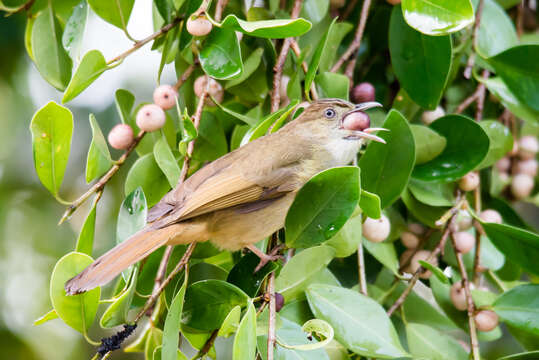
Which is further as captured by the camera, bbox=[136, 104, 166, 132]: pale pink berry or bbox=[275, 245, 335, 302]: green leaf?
bbox=[136, 104, 166, 132]: pale pink berry

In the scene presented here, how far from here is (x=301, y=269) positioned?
5.47 ft

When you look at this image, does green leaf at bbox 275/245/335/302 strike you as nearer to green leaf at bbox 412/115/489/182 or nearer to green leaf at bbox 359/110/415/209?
green leaf at bbox 359/110/415/209

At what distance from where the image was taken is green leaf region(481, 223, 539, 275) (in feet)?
5.60

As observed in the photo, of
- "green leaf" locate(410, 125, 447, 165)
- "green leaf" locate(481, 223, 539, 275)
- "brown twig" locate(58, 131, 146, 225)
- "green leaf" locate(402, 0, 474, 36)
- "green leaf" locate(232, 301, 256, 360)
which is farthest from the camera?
"green leaf" locate(410, 125, 447, 165)

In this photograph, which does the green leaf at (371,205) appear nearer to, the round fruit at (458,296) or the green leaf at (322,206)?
the green leaf at (322,206)

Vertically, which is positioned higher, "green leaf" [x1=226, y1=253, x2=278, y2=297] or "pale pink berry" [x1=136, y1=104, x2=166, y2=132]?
"pale pink berry" [x1=136, y1=104, x2=166, y2=132]

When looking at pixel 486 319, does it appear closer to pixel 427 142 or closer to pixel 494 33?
pixel 427 142

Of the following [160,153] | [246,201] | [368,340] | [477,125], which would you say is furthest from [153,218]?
[477,125]

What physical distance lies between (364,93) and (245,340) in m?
1.09

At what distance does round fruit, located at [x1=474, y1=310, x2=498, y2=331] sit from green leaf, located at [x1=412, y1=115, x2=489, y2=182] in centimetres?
42

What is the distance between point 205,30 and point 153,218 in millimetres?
535

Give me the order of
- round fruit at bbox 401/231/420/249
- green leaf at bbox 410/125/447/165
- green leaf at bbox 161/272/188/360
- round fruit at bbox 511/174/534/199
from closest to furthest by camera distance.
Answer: green leaf at bbox 161/272/188/360 < green leaf at bbox 410/125/447/165 < round fruit at bbox 401/231/420/249 < round fruit at bbox 511/174/534/199

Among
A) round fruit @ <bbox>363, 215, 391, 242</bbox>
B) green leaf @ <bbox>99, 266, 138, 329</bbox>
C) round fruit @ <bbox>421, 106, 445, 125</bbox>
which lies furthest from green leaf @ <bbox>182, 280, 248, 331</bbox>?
round fruit @ <bbox>421, 106, 445, 125</bbox>

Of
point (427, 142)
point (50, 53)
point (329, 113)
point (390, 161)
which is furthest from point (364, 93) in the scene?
point (50, 53)
